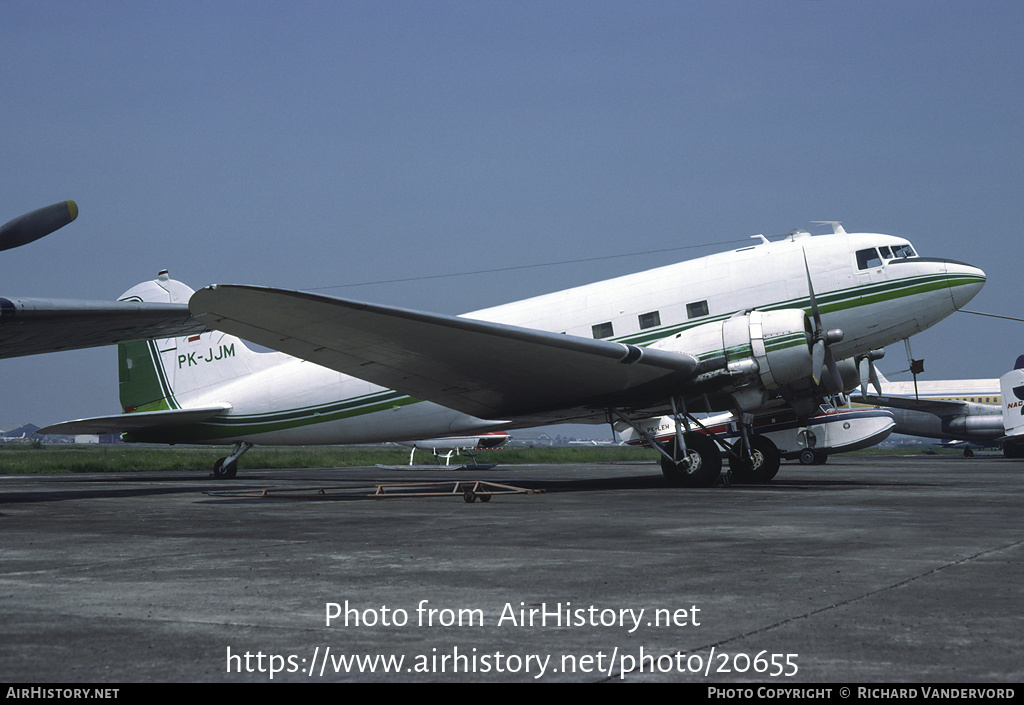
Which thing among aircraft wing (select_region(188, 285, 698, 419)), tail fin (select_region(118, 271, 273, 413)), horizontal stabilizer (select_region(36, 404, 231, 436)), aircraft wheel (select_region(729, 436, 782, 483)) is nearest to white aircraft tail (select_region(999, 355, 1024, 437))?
aircraft wheel (select_region(729, 436, 782, 483))

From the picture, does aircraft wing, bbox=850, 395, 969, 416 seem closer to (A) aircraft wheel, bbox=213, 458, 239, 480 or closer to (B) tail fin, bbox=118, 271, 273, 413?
(A) aircraft wheel, bbox=213, 458, 239, 480

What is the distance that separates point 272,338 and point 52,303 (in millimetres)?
3847

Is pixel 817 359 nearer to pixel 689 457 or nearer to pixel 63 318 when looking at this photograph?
pixel 689 457

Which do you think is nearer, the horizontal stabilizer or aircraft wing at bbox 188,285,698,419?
aircraft wing at bbox 188,285,698,419

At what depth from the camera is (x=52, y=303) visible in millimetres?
15258

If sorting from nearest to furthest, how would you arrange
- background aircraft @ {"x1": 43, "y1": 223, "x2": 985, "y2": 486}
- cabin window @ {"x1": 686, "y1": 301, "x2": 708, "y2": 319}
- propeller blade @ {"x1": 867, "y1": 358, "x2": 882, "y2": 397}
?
background aircraft @ {"x1": 43, "y1": 223, "x2": 985, "y2": 486} < cabin window @ {"x1": 686, "y1": 301, "x2": 708, "y2": 319} < propeller blade @ {"x1": 867, "y1": 358, "x2": 882, "y2": 397}

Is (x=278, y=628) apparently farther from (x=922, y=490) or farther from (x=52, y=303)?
(x=922, y=490)

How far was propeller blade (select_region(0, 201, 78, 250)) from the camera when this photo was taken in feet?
46.5

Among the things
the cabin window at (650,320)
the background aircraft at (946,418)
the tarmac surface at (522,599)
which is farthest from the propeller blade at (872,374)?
the background aircraft at (946,418)

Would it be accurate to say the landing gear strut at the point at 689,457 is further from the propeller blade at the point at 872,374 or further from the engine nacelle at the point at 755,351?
the propeller blade at the point at 872,374

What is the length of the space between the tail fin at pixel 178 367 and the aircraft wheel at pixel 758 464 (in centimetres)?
1277

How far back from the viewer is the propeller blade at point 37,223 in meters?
14.2

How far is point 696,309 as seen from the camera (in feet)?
60.1

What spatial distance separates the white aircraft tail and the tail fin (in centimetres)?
3908
